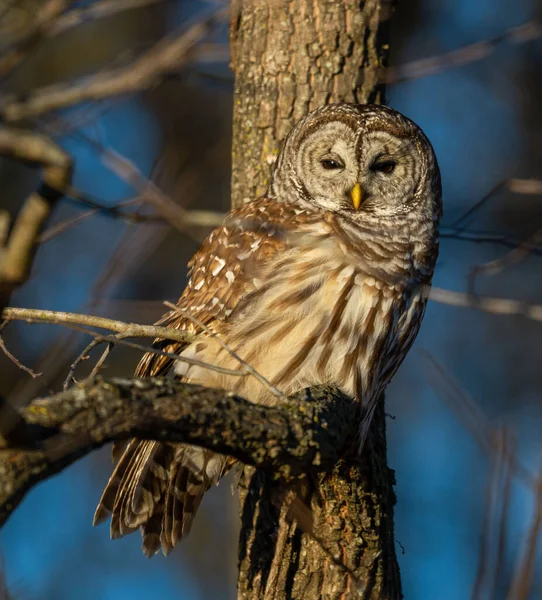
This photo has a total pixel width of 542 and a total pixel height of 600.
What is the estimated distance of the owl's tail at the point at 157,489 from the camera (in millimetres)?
3980

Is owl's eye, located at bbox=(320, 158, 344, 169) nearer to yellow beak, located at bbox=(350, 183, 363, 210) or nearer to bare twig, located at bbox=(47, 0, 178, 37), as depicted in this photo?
yellow beak, located at bbox=(350, 183, 363, 210)

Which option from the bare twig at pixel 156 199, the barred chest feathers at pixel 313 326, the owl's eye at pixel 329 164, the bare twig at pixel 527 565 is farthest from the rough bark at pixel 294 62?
the bare twig at pixel 527 565

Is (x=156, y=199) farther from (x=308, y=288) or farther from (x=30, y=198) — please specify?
(x=308, y=288)

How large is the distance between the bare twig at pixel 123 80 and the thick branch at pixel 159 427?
2.45 feet

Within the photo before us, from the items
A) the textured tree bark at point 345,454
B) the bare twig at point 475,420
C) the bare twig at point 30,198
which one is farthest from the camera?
the textured tree bark at point 345,454

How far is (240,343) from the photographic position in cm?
397

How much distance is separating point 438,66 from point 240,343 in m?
1.48

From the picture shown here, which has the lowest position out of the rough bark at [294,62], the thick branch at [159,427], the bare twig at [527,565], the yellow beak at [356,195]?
the bare twig at [527,565]

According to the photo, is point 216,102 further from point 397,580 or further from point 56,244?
point 397,580

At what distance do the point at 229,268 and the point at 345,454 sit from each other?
3.23 feet

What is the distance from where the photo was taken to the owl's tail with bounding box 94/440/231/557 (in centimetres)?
398

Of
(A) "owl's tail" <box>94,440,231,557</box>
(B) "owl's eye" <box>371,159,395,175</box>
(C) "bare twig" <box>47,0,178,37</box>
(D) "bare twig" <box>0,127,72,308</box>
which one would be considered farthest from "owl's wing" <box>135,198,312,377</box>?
(D) "bare twig" <box>0,127,72,308</box>

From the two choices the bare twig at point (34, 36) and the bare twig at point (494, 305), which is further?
the bare twig at point (494, 305)

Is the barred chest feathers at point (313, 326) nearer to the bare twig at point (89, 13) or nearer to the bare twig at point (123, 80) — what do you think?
the bare twig at point (123, 80)
